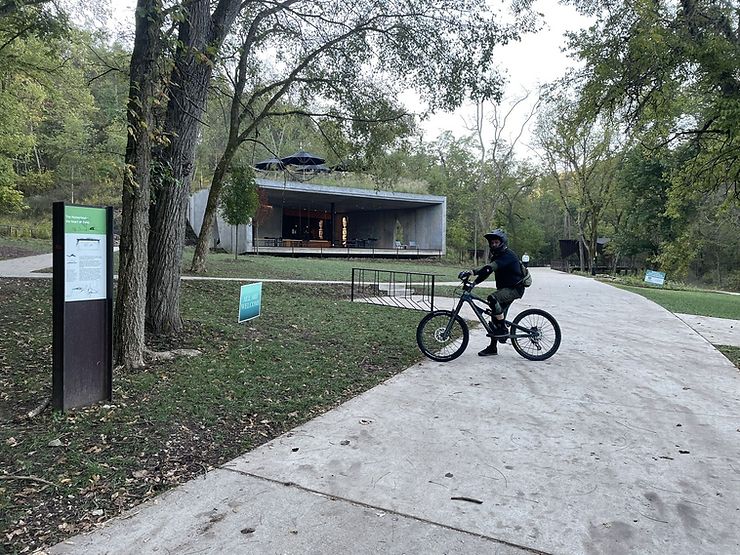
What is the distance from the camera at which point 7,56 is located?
11164 mm

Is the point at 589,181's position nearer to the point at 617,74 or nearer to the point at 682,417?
the point at 617,74

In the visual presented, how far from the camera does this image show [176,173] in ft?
19.8

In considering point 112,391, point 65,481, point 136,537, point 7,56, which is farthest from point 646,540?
point 7,56

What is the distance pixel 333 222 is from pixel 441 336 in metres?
29.1

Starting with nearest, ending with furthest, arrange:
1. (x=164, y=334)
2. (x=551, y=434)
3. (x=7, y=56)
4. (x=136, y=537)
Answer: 1. (x=136, y=537)
2. (x=551, y=434)
3. (x=164, y=334)
4. (x=7, y=56)

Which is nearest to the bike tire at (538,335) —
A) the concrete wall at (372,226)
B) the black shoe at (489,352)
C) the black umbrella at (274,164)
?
the black shoe at (489,352)

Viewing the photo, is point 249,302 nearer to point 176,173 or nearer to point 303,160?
point 176,173

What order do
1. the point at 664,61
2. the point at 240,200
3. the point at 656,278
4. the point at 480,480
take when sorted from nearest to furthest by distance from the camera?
the point at 480,480 < the point at 664,61 < the point at 240,200 < the point at 656,278

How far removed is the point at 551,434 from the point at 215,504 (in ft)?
8.36

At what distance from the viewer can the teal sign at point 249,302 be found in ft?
22.0

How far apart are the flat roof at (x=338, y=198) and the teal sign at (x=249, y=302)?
1911 centimetres

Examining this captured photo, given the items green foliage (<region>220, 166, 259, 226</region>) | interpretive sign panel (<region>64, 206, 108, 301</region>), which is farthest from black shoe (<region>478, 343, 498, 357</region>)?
green foliage (<region>220, 166, 259, 226</region>)

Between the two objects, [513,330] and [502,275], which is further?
[513,330]

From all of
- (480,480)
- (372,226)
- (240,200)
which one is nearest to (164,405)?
(480,480)
